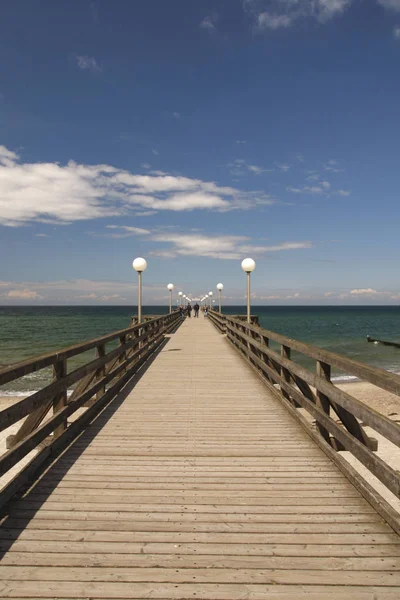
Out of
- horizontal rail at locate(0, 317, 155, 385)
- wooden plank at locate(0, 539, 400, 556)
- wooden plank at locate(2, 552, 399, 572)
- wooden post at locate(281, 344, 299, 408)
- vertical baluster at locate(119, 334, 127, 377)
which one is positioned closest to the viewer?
wooden plank at locate(2, 552, 399, 572)

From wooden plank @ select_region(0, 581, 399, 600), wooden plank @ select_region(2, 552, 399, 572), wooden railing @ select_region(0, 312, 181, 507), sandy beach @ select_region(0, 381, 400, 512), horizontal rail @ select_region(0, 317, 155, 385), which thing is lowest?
sandy beach @ select_region(0, 381, 400, 512)

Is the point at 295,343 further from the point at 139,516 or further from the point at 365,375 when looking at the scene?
the point at 139,516

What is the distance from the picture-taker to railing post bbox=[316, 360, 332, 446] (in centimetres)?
464

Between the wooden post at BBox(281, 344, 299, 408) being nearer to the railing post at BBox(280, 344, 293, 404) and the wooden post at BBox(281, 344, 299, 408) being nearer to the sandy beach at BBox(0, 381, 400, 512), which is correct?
the railing post at BBox(280, 344, 293, 404)

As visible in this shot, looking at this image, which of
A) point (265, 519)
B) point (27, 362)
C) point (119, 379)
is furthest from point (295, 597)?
point (119, 379)

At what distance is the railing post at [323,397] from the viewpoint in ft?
15.2

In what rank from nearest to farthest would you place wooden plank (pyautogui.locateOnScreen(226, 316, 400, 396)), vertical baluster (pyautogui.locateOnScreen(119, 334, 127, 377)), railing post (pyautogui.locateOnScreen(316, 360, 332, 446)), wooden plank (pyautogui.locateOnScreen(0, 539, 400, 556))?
wooden plank (pyautogui.locateOnScreen(0, 539, 400, 556)) → wooden plank (pyautogui.locateOnScreen(226, 316, 400, 396)) → railing post (pyautogui.locateOnScreen(316, 360, 332, 446)) → vertical baluster (pyautogui.locateOnScreen(119, 334, 127, 377))

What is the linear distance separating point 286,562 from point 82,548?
1445mm

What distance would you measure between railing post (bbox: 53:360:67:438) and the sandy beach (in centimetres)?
567

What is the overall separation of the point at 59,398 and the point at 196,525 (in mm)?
2484

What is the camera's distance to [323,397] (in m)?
4.79

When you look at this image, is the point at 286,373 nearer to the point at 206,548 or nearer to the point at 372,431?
the point at 206,548

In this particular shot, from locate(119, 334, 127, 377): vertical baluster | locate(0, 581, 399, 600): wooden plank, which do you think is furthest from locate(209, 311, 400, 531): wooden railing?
locate(119, 334, 127, 377): vertical baluster

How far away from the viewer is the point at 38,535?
2.97 m
